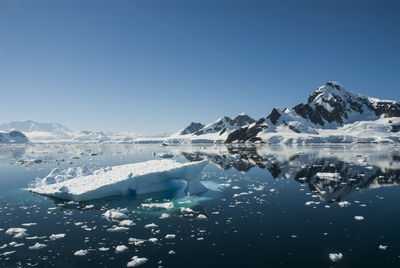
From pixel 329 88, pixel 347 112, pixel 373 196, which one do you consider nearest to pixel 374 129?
pixel 347 112

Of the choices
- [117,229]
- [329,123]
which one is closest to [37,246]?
[117,229]

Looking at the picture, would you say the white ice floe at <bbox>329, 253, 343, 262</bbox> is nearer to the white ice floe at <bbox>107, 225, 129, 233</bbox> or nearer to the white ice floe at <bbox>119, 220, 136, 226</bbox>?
the white ice floe at <bbox>107, 225, 129, 233</bbox>

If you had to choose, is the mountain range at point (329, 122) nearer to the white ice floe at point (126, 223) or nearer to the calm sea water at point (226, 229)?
the calm sea water at point (226, 229)

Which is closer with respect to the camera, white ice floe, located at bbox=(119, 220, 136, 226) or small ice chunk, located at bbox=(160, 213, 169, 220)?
white ice floe, located at bbox=(119, 220, 136, 226)

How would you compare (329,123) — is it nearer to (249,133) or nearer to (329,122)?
(329,122)

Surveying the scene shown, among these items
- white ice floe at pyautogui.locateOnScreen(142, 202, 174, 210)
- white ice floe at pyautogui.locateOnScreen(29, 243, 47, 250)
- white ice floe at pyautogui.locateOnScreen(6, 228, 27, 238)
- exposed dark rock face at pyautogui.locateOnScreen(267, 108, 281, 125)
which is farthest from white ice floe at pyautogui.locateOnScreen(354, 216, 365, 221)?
exposed dark rock face at pyautogui.locateOnScreen(267, 108, 281, 125)
